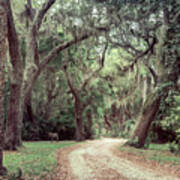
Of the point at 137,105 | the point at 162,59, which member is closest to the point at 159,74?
the point at 162,59

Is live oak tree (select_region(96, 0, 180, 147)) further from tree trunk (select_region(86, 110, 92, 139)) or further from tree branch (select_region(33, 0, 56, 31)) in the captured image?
tree trunk (select_region(86, 110, 92, 139))

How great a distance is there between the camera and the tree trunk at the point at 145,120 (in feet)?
47.7

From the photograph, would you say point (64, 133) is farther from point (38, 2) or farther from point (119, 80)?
point (38, 2)

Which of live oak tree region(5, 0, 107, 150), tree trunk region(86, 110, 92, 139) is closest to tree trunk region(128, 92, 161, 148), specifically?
live oak tree region(5, 0, 107, 150)

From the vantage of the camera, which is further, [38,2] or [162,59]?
[38,2]

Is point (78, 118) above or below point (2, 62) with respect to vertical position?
below

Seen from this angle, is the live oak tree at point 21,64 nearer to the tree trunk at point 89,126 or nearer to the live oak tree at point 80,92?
the live oak tree at point 80,92

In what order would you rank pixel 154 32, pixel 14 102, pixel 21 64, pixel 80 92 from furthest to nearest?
1. pixel 80 92
2. pixel 154 32
3. pixel 21 64
4. pixel 14 102

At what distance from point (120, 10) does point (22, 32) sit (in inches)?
353

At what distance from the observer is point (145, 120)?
48.4 feet

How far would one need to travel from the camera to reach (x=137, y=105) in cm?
3300

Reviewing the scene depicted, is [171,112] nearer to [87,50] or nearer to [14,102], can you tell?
[14,102]

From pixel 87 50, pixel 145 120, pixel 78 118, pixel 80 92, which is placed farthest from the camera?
pixel 78 118

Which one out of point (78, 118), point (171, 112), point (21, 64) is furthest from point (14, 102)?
point (78, 118)
